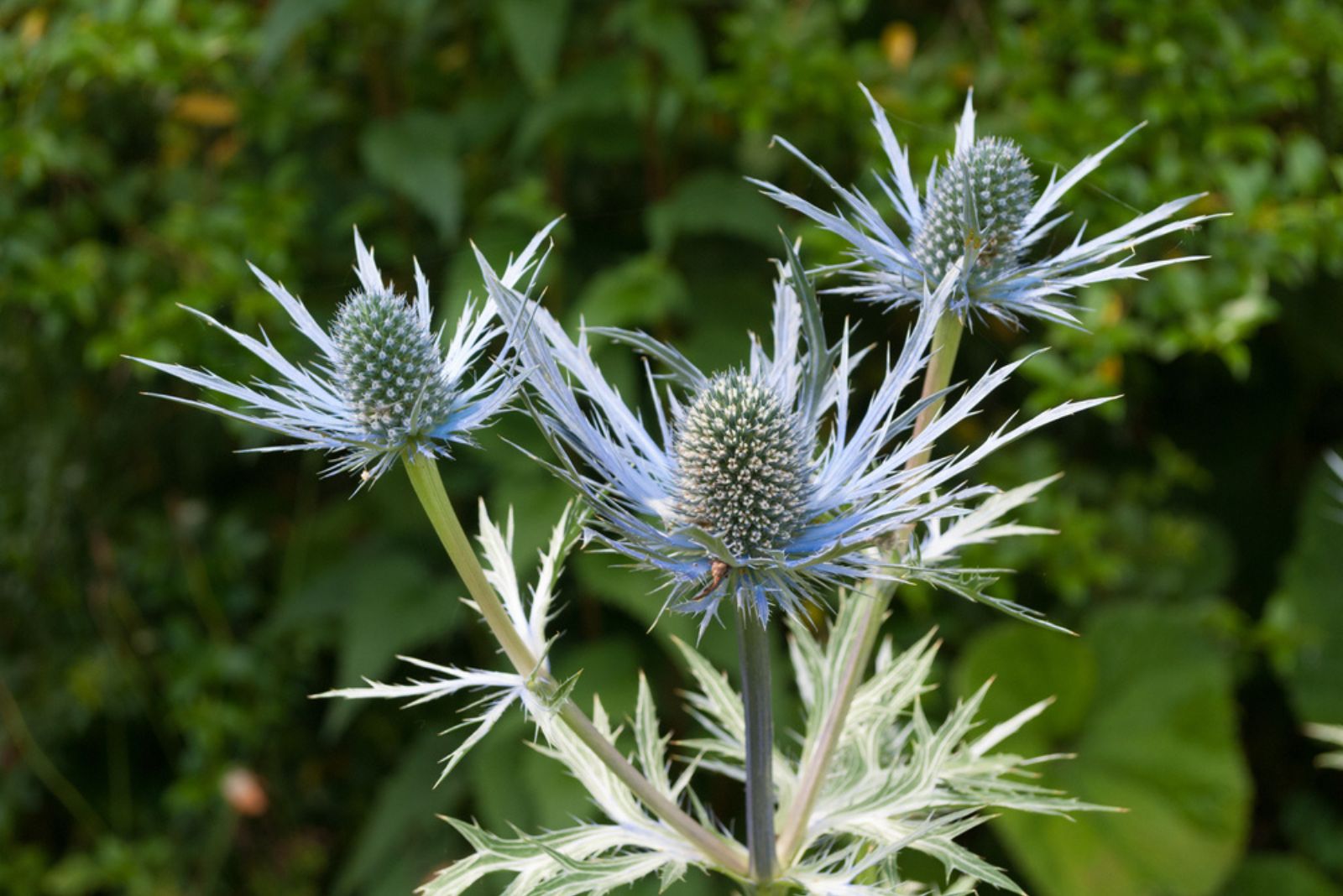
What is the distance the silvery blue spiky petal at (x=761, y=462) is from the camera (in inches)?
17.5

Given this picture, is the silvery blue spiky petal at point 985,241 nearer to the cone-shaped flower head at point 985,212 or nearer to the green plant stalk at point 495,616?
the cone-shaped flower head at point 985,212

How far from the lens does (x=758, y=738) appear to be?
0.51 m

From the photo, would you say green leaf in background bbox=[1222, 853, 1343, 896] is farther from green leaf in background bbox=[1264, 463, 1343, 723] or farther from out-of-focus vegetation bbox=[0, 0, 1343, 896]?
green leaf in background bbox=[1264, 463, 1343, 723]

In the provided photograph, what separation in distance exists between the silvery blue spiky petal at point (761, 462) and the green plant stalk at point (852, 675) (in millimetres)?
33

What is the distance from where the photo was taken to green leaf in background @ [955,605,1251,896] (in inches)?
60.7

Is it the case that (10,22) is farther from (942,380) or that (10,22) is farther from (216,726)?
(942,380)

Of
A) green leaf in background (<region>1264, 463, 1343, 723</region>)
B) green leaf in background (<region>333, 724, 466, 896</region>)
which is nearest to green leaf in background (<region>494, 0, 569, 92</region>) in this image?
green leaf in background (<region>333, 724, 466, 896</region>)

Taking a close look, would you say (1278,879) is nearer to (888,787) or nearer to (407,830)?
(407,830)

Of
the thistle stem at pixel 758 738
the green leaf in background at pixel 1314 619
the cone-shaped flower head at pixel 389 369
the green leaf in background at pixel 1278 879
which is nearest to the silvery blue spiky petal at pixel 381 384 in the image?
the cone-shaped flower head at pixel 389 369

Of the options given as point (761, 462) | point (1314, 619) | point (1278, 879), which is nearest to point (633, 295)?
point (761, 462)

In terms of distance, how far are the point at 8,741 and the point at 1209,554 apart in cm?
192

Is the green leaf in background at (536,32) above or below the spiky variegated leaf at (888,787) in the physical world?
above

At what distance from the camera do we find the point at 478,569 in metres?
0.48

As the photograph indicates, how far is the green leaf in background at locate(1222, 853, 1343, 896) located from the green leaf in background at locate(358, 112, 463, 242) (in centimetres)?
145
